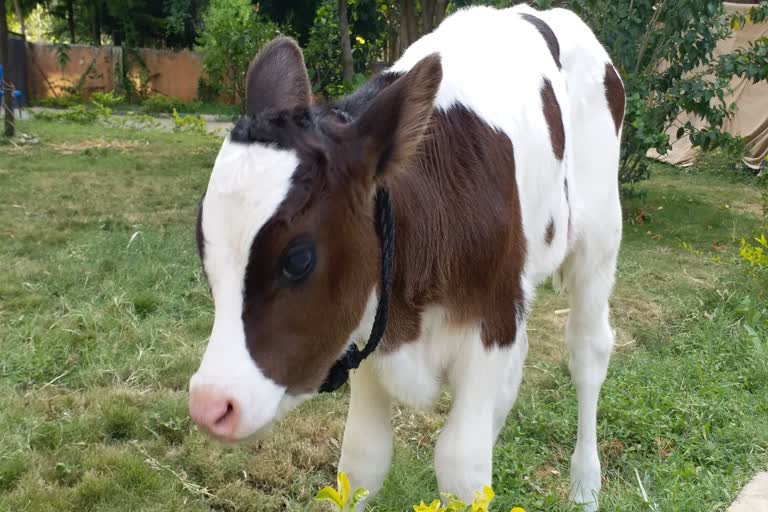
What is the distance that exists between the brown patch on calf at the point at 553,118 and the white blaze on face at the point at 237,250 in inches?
46.2

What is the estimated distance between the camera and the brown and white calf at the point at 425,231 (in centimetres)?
143

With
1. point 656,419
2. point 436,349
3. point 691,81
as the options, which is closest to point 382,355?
point 436,349

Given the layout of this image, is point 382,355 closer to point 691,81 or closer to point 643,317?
point 643,317

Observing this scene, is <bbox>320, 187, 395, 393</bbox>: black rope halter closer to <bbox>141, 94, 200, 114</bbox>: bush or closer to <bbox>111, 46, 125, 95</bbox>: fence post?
<bbox>141, 94, 200, 114</bbox>: bush

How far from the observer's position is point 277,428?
10.2 ft

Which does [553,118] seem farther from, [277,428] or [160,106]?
[160,106]

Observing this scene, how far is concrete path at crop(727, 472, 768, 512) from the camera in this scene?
2.61m

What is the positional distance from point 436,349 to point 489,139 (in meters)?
0.59

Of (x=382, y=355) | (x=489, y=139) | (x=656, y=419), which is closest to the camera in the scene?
(x=382, y=355)

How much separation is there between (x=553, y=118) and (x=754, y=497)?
1610mm

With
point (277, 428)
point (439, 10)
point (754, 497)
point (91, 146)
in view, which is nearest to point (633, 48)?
point (439, 10)

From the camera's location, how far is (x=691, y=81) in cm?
698

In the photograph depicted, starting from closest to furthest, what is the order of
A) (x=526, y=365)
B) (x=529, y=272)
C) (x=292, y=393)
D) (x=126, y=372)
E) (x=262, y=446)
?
(x=292, y=393) → (x=529, y=272) → (x=262, y=446) → (x=126, y=372) → (x=526, y=365)

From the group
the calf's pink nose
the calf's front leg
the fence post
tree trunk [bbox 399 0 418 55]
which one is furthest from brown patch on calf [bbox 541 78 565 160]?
the fence post
